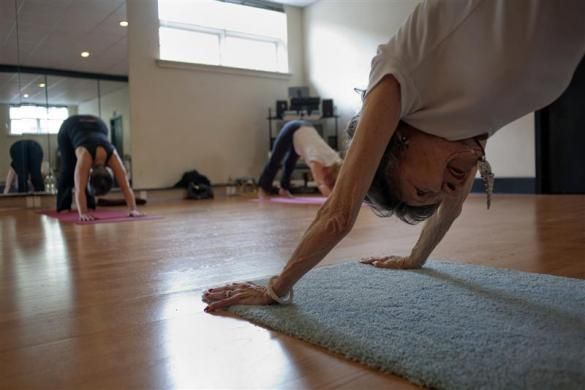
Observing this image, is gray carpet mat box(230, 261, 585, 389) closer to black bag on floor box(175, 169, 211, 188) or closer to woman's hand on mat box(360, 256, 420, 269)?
woman's hand on mat box(360, 256, 420, 269)

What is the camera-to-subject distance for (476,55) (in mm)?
849

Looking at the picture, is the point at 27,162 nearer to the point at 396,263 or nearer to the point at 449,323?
the point at 396,263

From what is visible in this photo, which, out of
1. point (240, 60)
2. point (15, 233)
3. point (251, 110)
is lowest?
point (15, 233)

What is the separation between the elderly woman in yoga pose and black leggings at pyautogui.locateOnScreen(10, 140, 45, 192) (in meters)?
5.60

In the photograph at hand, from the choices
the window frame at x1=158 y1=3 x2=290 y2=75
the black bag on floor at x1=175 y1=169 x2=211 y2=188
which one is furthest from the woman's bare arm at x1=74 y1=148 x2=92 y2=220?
the window frame at x1=158 y1=3 x2=290 y2=75

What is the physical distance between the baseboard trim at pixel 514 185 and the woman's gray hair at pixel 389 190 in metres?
4.29

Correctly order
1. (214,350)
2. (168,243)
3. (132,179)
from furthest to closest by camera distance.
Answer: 1. (132,179)
2. (168,243)
3. (214,350)

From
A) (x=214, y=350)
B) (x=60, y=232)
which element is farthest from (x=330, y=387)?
(x=60, y=232)

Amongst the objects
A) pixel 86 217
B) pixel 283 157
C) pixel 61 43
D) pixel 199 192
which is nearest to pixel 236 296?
pixel 86 217

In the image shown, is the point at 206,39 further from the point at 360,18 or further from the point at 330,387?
the point at 330,387

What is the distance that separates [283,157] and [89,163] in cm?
222

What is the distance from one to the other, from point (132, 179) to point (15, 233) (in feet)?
10.8

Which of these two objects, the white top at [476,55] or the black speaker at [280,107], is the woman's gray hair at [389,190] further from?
the black speaker at [280,107]

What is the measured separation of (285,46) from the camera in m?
7.57
